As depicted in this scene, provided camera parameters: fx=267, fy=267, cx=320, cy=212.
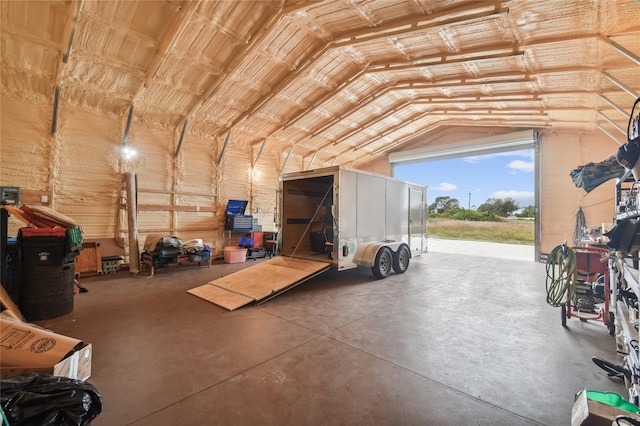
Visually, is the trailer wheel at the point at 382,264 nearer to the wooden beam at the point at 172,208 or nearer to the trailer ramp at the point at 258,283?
the trailer ramp at the point at 258,283

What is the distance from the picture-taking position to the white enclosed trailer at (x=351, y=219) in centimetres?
582

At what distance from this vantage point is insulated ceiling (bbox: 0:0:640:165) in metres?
4.58

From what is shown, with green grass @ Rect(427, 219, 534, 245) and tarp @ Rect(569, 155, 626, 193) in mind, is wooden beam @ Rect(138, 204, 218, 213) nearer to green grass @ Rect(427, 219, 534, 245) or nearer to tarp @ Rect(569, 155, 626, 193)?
tarp @ Rect(569, 155, 626, 193)

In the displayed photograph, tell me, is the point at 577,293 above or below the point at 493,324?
above

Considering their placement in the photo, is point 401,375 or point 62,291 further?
point 62,291

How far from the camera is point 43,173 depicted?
6.12m

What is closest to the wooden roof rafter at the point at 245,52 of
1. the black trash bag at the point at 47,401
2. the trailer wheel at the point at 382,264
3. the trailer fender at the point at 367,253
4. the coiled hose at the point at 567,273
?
the trailer fender at the point at 367,253

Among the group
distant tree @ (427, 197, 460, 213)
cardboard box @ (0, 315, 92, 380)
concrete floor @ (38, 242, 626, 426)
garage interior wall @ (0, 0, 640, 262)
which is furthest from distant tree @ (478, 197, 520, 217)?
cardboard box @ (0, 315, 92, 380)

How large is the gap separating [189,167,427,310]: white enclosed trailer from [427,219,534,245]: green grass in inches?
420

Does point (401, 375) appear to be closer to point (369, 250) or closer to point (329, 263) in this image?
point (329, 263)

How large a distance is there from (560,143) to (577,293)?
7.69 m

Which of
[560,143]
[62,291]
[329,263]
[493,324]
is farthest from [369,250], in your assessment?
[560,143]

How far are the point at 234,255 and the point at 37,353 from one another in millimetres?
6381

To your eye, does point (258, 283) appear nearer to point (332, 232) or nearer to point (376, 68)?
point (332, 232)
